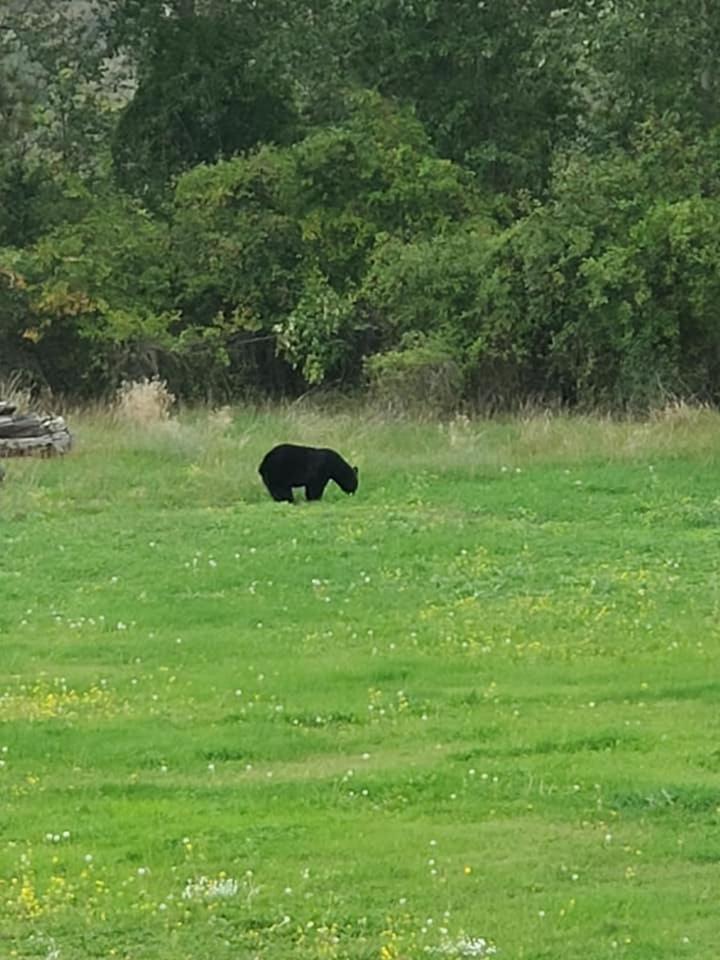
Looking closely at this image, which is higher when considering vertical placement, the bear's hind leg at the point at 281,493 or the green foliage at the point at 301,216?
the green foliage at the point at 301,216

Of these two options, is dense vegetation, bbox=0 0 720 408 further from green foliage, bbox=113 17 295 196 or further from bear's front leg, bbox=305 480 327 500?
bear's front leg, bbox=305 480 327 500

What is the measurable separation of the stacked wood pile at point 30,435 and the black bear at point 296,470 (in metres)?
4.54

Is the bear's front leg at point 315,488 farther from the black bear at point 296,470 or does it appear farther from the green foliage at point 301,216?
the green foliage at point 301,216

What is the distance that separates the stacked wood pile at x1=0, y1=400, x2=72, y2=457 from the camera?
22828 millimetres

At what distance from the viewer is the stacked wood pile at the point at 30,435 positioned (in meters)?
22.8

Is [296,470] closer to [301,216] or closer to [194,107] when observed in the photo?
[301,216]

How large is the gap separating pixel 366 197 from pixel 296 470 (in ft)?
47.6

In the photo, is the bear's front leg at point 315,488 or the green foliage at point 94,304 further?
the green foliage at point 94,304

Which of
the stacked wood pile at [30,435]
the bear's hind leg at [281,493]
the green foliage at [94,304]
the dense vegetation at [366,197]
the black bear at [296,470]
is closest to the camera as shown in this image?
the black bear at [296,470]

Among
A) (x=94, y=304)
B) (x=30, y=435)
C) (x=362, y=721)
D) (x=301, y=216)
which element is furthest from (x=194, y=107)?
(x=362, y=721)

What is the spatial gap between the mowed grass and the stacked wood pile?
2959mm

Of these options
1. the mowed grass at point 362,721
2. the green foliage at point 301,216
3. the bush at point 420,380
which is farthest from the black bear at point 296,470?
the green foliage at point 301,216

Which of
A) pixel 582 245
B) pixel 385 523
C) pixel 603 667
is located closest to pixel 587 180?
pixel 582 245

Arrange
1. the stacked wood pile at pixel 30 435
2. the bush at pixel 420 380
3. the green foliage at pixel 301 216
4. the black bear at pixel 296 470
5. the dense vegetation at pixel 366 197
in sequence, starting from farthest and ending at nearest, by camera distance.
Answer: the green foliage at pixel 301 216
the bush at pixel 420 380
the dense vegetation at pixel 366 197
the stacked wood pile at pixel 30 435
the black bear at pixel 296 470
